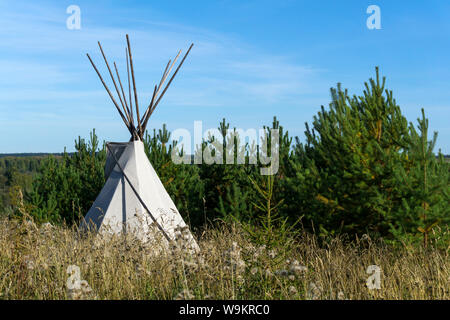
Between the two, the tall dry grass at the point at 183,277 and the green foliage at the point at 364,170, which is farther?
the green foliage at the point at 364,170

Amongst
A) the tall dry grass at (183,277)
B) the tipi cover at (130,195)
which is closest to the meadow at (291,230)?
the tall dry grass at (183,277)

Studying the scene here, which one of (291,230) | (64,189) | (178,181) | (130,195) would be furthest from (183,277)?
(64,189)

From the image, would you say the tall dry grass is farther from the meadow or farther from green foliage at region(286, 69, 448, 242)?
green foliage at region(286, 69, 448, 242)

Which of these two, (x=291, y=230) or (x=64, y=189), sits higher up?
(x=64, y=189)

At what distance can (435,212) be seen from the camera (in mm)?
5992

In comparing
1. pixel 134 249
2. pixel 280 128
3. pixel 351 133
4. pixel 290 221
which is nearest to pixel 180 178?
pixel 280 128

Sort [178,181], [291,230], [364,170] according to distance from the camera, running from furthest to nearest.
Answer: [178,181]
[291,230]
[364,170]

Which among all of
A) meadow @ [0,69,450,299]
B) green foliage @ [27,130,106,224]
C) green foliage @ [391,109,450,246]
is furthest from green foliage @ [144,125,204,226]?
green foliage @ [391,109,450,246]

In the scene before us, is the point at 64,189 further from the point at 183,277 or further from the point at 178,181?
the point at 183,277

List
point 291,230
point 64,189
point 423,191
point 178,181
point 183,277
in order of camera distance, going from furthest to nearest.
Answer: point 64,189, point 178,181, point 291,230, point 423,191, point 183,277

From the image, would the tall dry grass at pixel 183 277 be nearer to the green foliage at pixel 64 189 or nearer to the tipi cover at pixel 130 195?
the tipi cover at pixel 130 195

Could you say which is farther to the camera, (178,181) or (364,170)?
(178,181)

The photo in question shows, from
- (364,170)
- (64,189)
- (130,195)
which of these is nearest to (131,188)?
(130,195)

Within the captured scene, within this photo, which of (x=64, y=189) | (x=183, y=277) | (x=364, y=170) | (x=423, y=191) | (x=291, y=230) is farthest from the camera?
(x=64, y=189)
